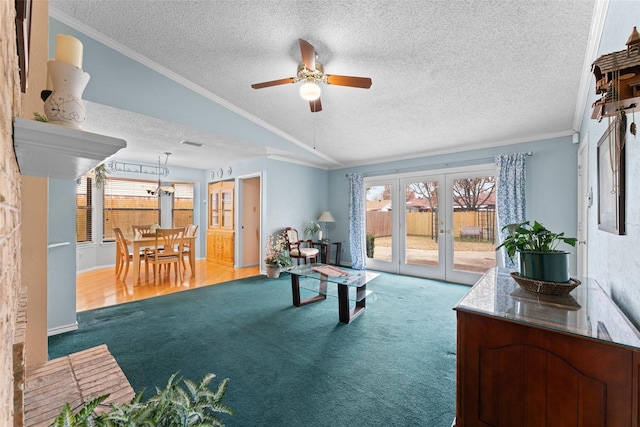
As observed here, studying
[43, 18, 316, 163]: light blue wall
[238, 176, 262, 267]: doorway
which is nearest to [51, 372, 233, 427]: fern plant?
[43, 18, 316, 163]: light blue wall

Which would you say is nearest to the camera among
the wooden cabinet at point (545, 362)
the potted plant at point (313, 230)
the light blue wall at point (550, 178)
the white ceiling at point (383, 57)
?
the wooden cabinet at point (545, 362)

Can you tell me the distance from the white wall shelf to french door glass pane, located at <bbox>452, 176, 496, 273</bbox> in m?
4.88

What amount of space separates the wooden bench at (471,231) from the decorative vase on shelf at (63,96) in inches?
196

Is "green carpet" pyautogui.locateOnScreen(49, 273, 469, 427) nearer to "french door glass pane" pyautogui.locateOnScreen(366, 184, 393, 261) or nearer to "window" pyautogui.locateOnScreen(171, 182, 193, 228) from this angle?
"french door glass pane" pyautogui.locateOnScreen(366, 184, 393, 261)

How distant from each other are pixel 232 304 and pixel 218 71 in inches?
114

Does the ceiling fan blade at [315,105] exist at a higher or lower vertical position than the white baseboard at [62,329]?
higher

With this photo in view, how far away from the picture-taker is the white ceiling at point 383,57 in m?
2.19

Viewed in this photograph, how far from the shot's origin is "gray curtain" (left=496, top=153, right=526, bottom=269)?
4.00 m

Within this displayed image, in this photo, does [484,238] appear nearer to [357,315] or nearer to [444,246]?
[444,246]

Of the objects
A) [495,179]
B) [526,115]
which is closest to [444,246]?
[495,179]

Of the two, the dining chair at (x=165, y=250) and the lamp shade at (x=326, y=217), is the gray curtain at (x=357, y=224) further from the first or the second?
the dining chair at (x=165, y=250)

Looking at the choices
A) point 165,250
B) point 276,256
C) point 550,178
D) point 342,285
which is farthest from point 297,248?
point 550,178

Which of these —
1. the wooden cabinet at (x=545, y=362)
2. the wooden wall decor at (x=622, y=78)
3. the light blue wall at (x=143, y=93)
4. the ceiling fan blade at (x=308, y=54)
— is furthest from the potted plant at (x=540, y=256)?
the light blue wall at (x=143, y=93)

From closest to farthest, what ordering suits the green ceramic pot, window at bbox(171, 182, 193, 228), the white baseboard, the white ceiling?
the green ceramic pot, the white ceiling, the white baseboard, window at bbox(171, 182, 193, 228)
